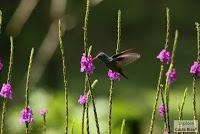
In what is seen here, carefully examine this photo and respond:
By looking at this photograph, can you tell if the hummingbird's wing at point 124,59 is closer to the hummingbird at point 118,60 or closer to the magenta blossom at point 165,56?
the hummingbird at point 118,60

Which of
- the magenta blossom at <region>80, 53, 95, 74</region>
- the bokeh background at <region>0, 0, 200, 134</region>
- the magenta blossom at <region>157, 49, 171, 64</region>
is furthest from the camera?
the bokeh background at <region>0, 0, 200, 134</region>

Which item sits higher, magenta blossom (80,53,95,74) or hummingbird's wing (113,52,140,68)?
hummingbird's wing (113,52,140,68)

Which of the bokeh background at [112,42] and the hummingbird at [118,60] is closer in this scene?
the hummingbird at [118,60]

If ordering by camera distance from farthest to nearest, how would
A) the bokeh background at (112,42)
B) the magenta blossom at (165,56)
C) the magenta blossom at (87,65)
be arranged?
Result: the bokeh background at (112,42)
the magenta blossom at (165,56)
the magenta blossom at (87,65)

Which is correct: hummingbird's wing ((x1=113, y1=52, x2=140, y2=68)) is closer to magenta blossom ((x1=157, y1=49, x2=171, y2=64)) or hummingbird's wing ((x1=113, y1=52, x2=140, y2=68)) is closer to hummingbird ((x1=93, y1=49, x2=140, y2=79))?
hummingbird ((x1=93, y1=49, x2=140, y2=79))

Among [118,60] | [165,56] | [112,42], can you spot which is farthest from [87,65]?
[112,42]

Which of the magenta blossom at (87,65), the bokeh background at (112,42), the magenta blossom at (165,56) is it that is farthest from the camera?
the bokeh background at (112,42)

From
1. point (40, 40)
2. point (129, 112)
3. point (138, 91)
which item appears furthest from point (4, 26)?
point (129, 112)

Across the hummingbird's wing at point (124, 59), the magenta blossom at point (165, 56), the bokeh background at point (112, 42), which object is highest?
the bokeh background at point (112, 42)

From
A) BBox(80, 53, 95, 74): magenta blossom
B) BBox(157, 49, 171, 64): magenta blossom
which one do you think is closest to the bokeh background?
BBox(157, 49, 171, 64): magenta blossom

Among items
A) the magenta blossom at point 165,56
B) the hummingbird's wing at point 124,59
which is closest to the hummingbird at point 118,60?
the hummingbird's wing at point 124,59

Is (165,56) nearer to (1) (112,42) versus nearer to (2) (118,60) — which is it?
(2) (118,60)

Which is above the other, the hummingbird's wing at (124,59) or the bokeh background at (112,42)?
the bokeh background at (112,42)
